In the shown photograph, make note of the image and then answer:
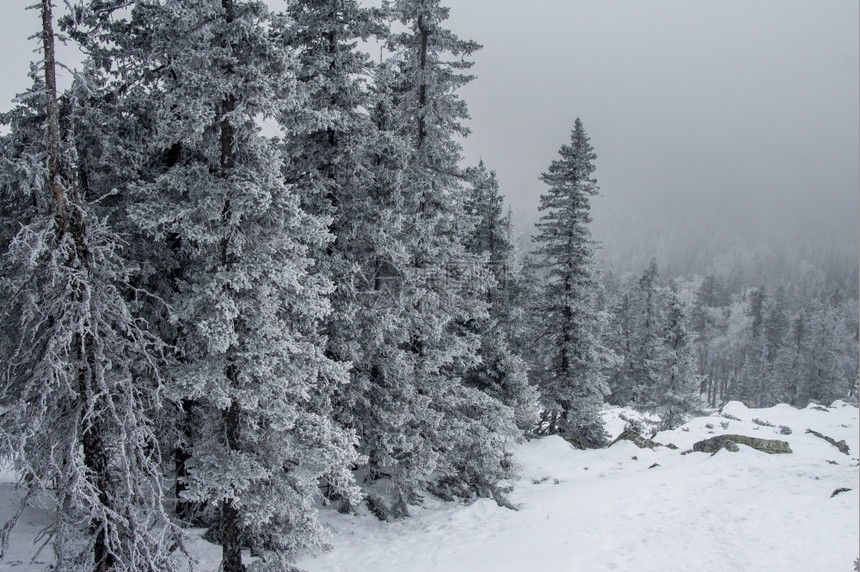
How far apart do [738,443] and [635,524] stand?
312 inches

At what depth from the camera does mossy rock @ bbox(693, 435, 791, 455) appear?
1752 cm

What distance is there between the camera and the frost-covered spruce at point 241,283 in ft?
Result: 29.4

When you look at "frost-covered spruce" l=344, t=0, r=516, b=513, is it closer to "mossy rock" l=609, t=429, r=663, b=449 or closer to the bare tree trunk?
the bare tree trunk

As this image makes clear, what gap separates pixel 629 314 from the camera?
2029 inches

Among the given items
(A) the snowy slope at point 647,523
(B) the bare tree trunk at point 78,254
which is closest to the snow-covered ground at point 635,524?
(A) the snowy slope at point 647,523

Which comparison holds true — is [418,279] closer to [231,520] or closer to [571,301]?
[231,520]

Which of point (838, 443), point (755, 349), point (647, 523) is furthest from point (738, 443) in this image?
point (755, 349)

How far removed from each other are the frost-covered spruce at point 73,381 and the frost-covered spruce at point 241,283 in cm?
98

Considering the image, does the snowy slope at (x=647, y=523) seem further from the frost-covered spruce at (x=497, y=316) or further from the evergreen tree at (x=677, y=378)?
the evergreen tree at (x=677, y=378)

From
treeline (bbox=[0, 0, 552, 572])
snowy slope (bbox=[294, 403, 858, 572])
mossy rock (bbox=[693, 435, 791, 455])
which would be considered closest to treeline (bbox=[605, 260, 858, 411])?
mossy rock (bbox=[693, 435, 791, 455])

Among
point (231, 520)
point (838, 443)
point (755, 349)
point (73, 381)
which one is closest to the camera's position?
point (73, 381)

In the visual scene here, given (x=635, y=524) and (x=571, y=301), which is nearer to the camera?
(x=635, y=524)

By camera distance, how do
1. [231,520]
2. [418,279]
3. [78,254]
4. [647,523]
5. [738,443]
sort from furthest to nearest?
[738,443]
[418,279]
[647,523]
[231,520]
[78,254]

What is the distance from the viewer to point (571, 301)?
2152 centimetres
